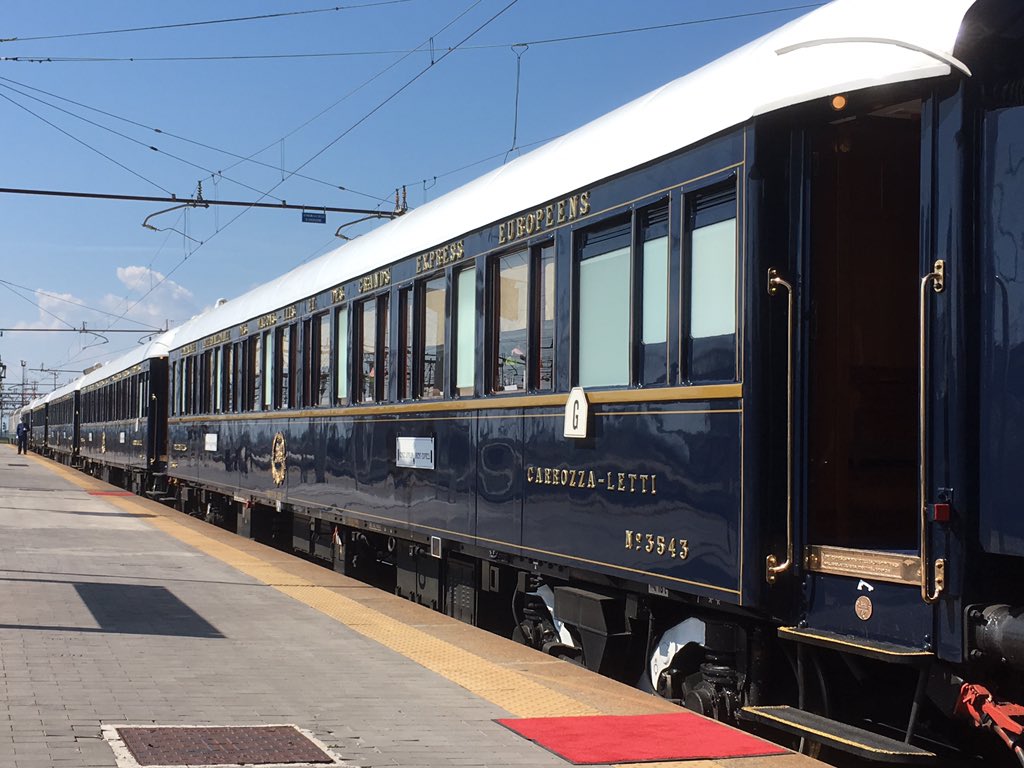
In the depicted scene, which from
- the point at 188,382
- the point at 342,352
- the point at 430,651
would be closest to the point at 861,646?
the point at 430,651

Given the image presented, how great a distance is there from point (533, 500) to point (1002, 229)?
373cm

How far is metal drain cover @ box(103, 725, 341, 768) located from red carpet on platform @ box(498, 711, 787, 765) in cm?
103

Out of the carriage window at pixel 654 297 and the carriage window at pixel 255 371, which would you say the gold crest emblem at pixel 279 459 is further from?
the carriage window at pixel 654 297

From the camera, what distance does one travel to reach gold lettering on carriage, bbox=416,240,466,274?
9.94 meters

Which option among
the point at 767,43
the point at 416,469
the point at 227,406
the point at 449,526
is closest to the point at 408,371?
the point at 416,469

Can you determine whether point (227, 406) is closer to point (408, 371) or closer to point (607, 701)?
point (408, 371)

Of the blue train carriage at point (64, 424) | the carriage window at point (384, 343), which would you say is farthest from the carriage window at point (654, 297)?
the blue train carriage at point (64, 424)

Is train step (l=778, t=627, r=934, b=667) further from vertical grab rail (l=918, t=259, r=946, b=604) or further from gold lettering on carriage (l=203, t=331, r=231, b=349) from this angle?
gold lettering on carriage (l=203, t=331, r=231, b=349)

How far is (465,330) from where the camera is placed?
32.1 ft

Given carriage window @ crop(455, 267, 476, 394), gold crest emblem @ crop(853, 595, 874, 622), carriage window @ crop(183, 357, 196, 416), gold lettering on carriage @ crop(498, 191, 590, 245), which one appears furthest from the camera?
carriage window @ crop(183, 357, 196, 416)

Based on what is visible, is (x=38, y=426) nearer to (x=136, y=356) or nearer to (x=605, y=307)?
(x=136, y=356)

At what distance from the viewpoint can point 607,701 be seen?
7.27 m

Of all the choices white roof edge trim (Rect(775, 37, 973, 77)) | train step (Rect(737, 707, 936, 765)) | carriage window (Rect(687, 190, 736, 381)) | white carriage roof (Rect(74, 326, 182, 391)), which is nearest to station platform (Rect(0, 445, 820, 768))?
train step (Rect(737, 707, 936, 765))

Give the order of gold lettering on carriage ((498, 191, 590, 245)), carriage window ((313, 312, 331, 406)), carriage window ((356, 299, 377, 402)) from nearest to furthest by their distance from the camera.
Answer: gold lettering on carriage ((498, 191, 590, 245))
carriage window ((356, 299, 377, 402))
carriage window ((313, 312, 331, 406))
